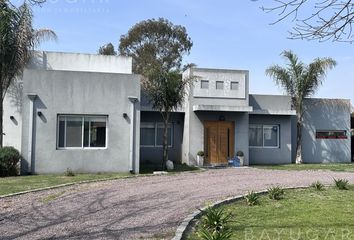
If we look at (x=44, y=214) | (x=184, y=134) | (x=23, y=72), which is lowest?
(x=44, y=214)

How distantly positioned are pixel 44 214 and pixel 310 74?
19.6m

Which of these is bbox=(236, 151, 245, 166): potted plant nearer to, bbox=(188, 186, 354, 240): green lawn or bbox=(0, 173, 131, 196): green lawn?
bbox=(0, 173, 131, 196): green lawn

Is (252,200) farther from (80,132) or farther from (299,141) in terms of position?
(299,141)

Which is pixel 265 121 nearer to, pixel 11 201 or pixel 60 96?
pixel 60 96

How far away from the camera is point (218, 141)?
81.1ft

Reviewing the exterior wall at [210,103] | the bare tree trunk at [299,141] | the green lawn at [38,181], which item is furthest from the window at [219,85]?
the green lawn at [38,181]

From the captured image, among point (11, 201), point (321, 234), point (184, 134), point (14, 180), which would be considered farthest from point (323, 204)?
point (184, 134)

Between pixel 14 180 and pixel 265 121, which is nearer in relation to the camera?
pixel 14 180

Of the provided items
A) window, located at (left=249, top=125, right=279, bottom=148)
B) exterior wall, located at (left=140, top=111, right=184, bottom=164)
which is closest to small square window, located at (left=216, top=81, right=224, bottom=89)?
exterior wall, located at (left=140, top=111, right=184, bottom=164)

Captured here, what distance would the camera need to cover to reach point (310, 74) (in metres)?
26.2

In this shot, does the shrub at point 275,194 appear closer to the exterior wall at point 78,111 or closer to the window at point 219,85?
the exterior wall at point 78,111

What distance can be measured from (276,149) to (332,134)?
4091 millimetres

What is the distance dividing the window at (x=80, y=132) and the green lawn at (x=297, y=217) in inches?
374

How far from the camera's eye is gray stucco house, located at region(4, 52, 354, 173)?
749 inches
